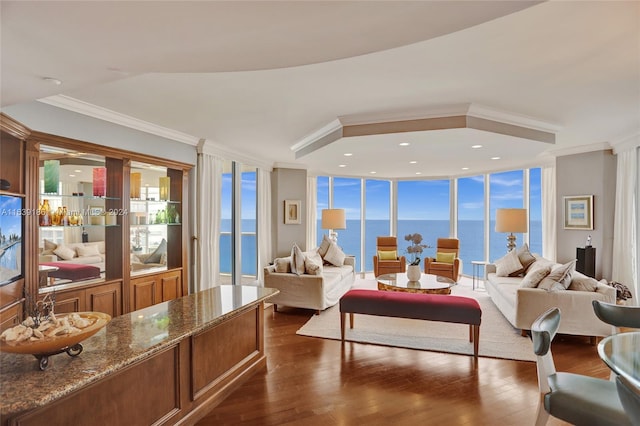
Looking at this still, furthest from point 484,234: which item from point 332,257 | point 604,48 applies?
point 604,48

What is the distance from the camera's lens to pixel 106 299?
3.63 metres

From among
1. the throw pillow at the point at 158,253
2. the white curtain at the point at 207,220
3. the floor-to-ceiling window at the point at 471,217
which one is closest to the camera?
the throw pillow at the point at 158,253

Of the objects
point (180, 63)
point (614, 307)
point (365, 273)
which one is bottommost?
point (365, 273)

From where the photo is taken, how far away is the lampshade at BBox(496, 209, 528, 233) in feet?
19.4

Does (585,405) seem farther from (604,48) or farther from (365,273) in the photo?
(365,273)

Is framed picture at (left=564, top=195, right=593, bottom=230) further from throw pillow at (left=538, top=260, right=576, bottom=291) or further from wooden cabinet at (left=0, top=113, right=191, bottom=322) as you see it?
wooden cabinet at (left=0, top=113, right=191, bottom=322)

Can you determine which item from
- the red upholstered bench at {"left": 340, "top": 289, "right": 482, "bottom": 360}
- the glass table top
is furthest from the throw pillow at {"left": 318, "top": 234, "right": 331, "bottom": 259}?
the glass table top

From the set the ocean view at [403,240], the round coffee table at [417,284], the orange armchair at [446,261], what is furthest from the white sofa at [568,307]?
the ocean view at [403,240]

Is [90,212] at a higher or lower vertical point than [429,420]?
higher

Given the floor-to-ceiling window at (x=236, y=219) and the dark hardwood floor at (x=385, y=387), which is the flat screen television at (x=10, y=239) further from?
the floor-to-ceiling window at (x=236, y=219)

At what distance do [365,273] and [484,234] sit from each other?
3.02m

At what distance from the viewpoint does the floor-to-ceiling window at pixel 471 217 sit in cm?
805

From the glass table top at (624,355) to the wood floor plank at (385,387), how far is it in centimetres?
74

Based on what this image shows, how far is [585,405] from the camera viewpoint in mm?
1802
